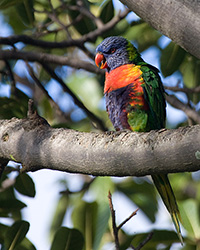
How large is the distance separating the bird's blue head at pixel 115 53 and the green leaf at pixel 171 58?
32 centimetres

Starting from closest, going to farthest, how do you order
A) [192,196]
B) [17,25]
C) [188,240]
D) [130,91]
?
[188,240], [130,91], [192,196], [17,25]

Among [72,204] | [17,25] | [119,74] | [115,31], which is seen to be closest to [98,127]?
[119,74]

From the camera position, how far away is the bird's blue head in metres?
3.60

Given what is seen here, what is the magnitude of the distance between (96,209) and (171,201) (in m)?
0.64

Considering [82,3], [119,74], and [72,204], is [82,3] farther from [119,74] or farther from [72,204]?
[72,204]

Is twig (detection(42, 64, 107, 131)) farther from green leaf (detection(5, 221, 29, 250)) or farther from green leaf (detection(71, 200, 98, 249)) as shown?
green leaf (detection(5, 221, 29, 250))

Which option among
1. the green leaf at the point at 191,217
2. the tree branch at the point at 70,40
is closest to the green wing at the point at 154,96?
the tree branch at the point at 70,40

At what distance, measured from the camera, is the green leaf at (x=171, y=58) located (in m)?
3.29

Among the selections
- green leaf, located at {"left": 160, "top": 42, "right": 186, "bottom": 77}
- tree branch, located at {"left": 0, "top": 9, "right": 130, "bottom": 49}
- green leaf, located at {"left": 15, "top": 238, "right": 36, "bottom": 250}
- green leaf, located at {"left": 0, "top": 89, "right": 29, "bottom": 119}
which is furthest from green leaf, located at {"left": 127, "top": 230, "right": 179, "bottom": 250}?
tree branch, located at {"left": 0, "top": 9, "right": 130, "bottom": 49}

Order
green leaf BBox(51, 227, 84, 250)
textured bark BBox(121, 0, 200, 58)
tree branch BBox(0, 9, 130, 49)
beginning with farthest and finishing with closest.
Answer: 1. tree branch BBox(0, 9, 130, 49)
2. green leaf BBox(51, 227, 84, 250)
3. textured bark BBox(121, 0, 200, 58)

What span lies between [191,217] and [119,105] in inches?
41.2

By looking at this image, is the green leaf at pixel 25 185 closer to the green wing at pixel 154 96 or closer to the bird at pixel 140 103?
the bird at pixel 140 103

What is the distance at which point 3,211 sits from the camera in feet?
8.85

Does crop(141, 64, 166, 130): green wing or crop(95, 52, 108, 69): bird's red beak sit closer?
crop(141, 64, 166, 130): green wing
